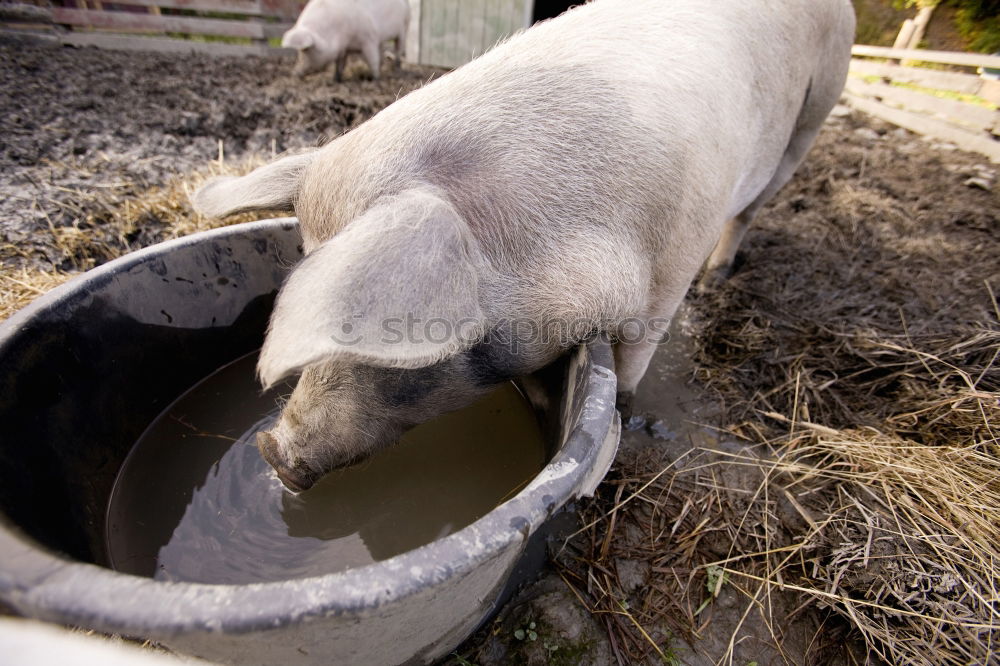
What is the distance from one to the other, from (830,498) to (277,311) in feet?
7.44

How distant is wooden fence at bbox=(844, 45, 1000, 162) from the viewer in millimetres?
5035

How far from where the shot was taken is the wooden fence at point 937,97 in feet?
16.5

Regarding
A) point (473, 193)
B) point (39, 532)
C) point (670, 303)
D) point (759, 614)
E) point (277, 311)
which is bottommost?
point (759, 614)

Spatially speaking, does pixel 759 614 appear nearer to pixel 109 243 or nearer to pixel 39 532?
pixel 39 532

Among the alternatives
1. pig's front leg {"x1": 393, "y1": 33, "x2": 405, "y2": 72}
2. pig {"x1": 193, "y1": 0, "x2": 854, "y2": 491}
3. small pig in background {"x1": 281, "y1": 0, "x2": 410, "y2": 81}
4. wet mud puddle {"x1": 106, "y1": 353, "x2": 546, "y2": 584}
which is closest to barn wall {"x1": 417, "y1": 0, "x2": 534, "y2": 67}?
pig's front leg {"x1": 393, "y1": 33, "x2": 405, "y2": 72}

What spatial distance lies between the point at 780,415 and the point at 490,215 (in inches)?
77.1

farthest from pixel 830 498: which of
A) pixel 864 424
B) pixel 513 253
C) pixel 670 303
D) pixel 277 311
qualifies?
pixel 277 311

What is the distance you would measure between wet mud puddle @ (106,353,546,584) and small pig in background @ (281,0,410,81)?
626 cm

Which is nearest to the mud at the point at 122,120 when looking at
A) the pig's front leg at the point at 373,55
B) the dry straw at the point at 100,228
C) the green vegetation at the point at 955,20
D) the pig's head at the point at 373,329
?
the dry straw at the point at 100,228

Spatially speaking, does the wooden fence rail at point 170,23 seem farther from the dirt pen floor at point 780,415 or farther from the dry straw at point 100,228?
the dry straw at point 100,228

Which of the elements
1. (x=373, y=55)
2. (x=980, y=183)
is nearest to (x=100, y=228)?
(x=373, y=55)

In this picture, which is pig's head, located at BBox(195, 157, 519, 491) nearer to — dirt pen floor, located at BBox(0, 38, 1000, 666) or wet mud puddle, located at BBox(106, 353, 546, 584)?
wet mud puddle, located at BBox(106, 353, 546, 584)

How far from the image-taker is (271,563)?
174cm

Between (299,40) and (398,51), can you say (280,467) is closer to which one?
(299,40)
